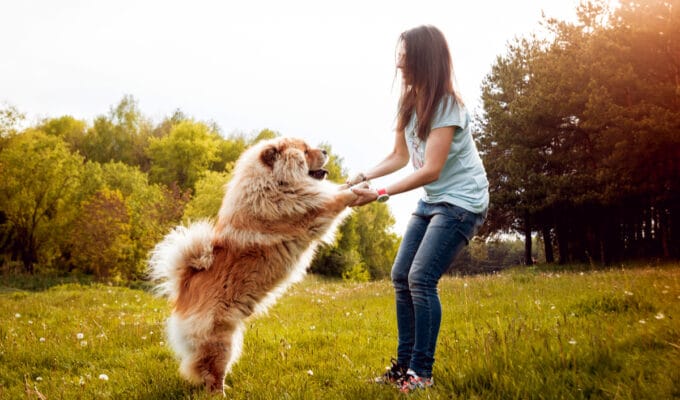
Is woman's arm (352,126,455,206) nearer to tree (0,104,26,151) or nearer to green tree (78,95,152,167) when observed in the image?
tree (0,104,26,151)

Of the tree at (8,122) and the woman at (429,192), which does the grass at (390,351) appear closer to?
the woman at (429,192)

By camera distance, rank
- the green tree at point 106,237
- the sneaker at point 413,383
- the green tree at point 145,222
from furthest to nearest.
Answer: the green tree at point 145,222
the green tree at point 106,237
the sneaker at point 413,383

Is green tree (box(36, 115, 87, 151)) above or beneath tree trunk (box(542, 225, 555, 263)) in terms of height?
above

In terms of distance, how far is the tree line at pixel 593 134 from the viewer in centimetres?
1942

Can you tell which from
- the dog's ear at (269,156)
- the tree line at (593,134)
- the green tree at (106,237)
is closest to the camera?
the dog's ear at (269,156)

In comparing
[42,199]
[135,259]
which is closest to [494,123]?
[135,259]

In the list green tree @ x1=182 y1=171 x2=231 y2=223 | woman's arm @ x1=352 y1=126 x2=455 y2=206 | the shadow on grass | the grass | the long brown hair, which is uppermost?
green tree @ x1=182 y1=171 x2=231 y2=223

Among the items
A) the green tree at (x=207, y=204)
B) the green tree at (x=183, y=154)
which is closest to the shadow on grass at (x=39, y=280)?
the green tree at (x=207, y=204)

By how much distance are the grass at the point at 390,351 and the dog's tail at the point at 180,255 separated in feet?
3.06

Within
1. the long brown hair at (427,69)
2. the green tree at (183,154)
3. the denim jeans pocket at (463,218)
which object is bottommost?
the denim jeans pocket at (463,218)

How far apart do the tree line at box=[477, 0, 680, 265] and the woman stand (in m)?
16.8

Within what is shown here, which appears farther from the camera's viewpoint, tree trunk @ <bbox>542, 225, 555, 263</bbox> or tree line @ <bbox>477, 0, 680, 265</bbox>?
tree trunk @ <bbox>542, 225, 555, 263</bbox>

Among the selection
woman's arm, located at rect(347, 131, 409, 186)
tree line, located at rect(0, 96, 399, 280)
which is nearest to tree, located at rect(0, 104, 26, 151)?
tree line, located at rect(0, 96, 399, 280)

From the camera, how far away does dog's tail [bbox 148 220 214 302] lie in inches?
165
